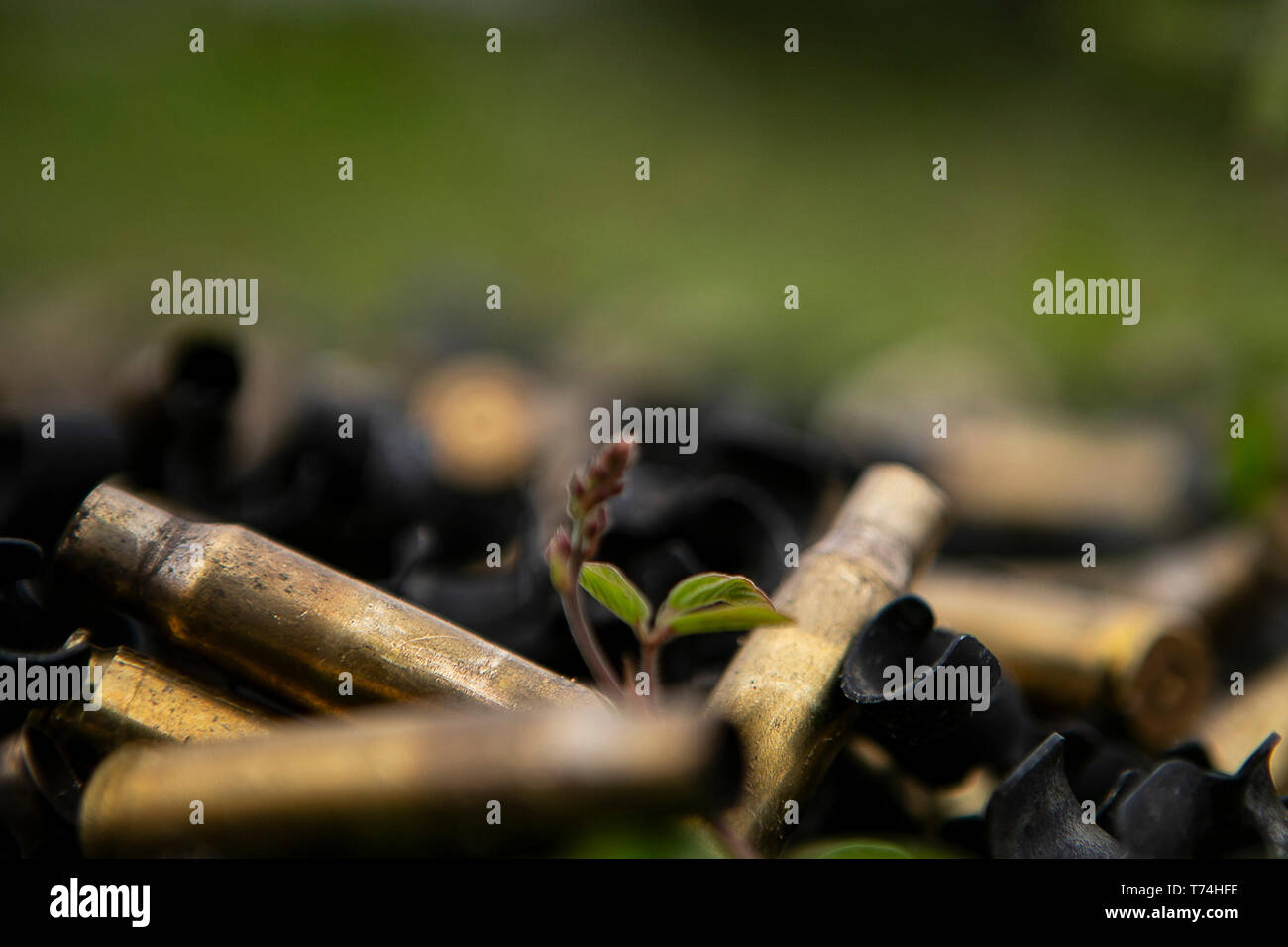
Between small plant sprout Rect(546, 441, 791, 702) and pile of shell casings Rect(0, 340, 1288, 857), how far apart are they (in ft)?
0.13

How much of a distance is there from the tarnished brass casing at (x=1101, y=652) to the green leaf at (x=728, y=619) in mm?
512

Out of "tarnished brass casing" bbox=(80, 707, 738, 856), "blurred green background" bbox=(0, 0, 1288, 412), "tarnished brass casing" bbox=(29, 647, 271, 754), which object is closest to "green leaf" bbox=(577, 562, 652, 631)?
"tarnished brass casing" bbox=(80, 707, 738, 856)

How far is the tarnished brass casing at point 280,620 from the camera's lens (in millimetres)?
713

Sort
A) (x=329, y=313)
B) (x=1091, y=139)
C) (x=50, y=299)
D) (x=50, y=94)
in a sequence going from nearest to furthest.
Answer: (x=50, y=299)
(x=329, y=313)
(x=50, y=94)
(x=1091, y=139)

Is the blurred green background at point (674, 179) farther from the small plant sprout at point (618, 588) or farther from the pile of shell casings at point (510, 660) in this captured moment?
A: the small plant sprout at point (618, 588)

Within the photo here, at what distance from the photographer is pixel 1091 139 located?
4617 millimetres

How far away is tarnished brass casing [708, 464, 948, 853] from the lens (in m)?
0.72

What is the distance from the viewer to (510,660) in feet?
2.38

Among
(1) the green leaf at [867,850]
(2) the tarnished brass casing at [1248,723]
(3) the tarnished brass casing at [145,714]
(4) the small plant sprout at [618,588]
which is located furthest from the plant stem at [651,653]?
(2) the tarnished brass casing at [1248,723]

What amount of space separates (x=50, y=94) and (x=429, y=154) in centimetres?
153
